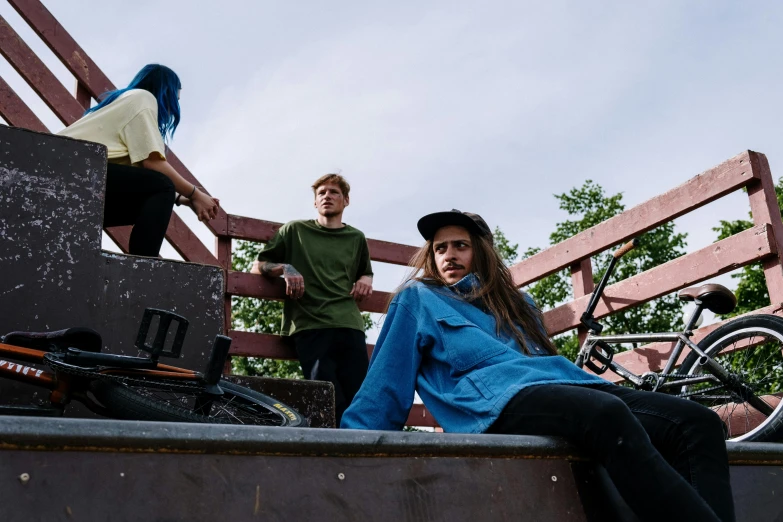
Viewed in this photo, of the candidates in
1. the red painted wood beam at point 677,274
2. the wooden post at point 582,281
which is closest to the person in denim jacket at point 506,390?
the red painted wood beam at point 677,274

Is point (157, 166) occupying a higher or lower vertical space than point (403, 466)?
higher

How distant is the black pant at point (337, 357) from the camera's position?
5.24 meters

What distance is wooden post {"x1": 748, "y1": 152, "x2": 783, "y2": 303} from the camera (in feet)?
15.7

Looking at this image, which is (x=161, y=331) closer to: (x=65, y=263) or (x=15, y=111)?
(x=65, y=263)

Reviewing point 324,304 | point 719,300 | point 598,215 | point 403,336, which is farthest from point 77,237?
point 598,215

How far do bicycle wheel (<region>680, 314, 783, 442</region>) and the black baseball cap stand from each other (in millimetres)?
1965

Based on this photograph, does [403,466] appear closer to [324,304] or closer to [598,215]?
[324,304]

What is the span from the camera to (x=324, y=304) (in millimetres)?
5363

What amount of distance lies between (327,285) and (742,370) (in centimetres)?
237

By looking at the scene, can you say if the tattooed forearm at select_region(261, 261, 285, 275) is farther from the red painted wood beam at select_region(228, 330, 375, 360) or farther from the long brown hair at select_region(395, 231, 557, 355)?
the long brown hair at select_region(395, 231, 557, 355)

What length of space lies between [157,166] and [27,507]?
9.13 feet

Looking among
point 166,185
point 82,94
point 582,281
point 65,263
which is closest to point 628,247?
point 582,281

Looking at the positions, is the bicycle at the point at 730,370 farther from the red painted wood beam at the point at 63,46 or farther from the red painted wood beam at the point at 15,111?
the red painted wood beam at the point at 15,111

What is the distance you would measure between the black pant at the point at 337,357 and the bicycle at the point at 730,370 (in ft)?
5.03
